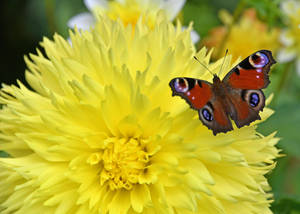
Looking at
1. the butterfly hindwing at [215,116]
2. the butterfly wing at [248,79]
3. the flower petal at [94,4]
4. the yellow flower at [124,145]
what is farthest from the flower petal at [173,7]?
the butterfly hindwing at [215,116]

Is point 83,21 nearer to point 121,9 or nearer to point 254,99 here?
point 121,9

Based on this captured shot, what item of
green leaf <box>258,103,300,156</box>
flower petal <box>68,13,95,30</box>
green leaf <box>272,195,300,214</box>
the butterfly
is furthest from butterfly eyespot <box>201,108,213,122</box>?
flower petal <box>68,13,95,30</box>

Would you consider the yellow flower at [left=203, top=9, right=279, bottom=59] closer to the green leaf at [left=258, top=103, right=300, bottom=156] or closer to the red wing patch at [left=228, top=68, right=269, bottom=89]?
the green leaf at [left=258, top=103, right=300, bottom=156]

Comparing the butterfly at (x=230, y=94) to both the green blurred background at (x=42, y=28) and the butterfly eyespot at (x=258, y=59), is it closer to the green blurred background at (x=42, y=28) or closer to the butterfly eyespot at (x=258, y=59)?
the butterfly eyespot at (x=258, y=59)

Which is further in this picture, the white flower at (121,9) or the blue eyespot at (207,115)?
the white flower at (121,9)

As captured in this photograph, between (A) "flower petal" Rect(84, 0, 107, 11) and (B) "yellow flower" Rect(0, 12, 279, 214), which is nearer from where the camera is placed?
(B) "yellow flower" Rect(0, 12, 279, 214)
